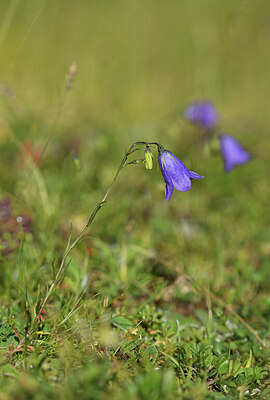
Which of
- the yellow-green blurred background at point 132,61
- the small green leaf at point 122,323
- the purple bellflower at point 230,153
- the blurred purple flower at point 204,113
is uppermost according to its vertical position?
the yellow-green blurred background at point 132,61

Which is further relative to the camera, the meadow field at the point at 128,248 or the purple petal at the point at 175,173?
the purple petal at the point at 175,173

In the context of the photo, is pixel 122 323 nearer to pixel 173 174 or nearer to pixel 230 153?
pixel 173 174

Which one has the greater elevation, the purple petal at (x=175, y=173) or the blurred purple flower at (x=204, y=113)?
the blurred purple flower at (x=204, y=113)

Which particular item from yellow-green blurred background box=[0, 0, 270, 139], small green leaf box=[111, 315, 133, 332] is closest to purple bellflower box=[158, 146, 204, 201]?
small green leaf box=[111, 315, 133, 332]

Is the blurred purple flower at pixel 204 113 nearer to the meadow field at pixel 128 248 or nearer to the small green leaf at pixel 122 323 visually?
the meadow field at pixel 128 248

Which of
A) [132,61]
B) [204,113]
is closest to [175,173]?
[204,113]

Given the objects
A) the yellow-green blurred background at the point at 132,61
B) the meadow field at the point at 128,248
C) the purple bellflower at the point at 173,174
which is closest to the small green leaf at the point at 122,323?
the meadow field at the point at 128,248

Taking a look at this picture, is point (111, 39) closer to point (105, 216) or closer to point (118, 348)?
point (105, 216)

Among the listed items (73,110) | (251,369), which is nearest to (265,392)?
(251,369)
